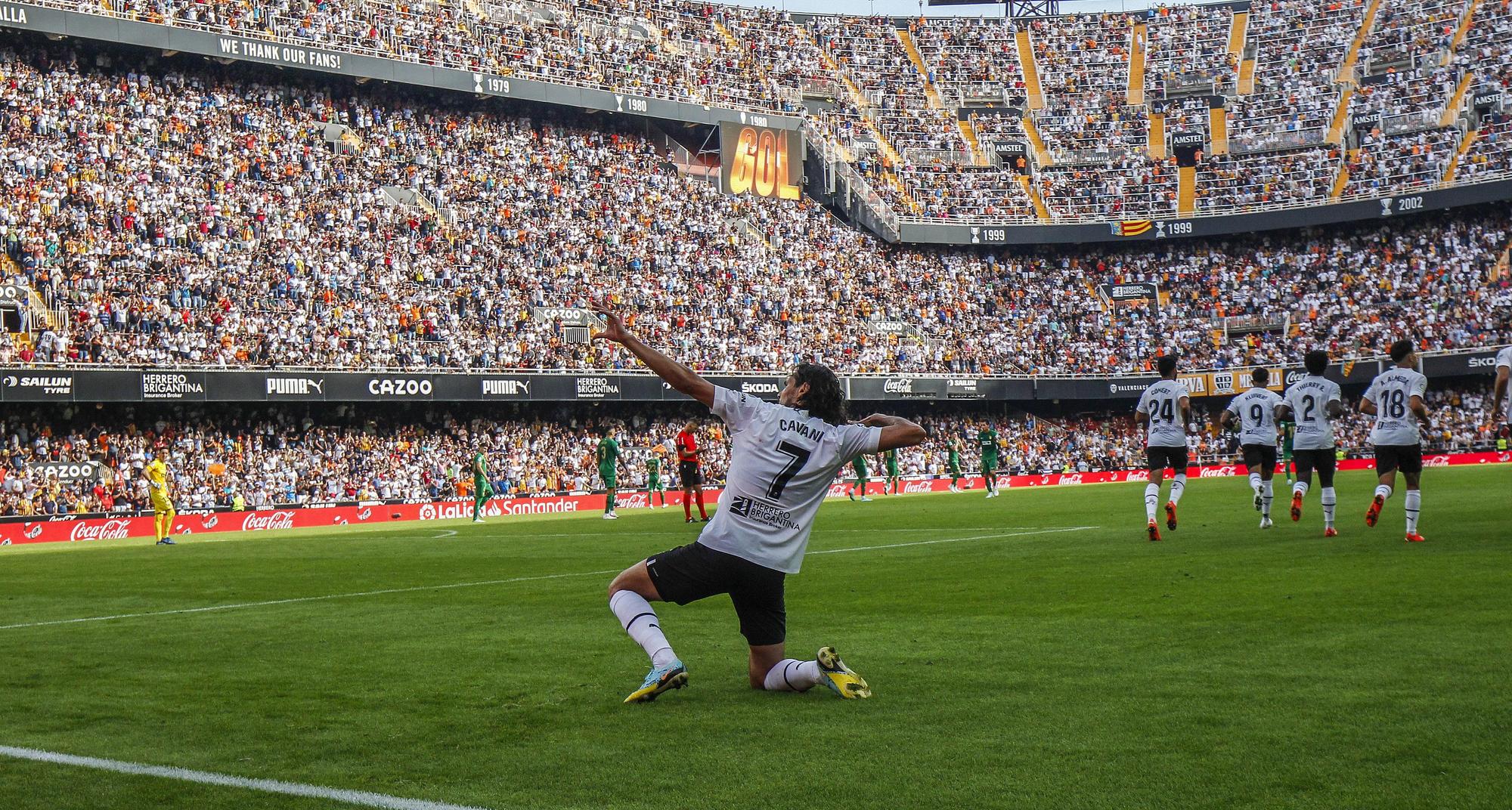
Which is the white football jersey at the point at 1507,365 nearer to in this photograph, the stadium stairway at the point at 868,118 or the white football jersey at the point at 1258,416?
the white football jersey at the point at 1258,416

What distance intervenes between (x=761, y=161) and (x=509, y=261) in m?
16.2

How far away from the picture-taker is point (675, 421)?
55.7m

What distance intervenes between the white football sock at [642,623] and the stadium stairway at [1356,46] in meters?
67.7

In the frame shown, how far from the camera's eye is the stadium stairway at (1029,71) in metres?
72.7

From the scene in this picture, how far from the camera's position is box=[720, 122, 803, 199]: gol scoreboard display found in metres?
63.2

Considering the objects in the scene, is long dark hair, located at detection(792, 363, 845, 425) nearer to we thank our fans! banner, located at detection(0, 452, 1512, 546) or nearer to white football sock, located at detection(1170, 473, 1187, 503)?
white football sock, located at detection(1170, 473, 1187, 503)

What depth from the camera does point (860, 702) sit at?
7.70m

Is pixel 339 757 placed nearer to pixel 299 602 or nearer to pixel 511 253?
pixel 299 602

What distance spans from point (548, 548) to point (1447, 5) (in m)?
61.4

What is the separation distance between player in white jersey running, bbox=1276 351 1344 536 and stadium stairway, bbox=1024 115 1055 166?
52878 millimetres

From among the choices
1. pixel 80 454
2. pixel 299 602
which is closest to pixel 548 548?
pixel 299 602

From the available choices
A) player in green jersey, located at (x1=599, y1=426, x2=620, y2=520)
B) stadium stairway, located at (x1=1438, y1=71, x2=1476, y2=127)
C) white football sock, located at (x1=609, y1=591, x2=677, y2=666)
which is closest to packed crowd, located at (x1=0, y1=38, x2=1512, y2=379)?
stadium stairway, located at (x1=1438, y1=71, x2=1476, y2=127)

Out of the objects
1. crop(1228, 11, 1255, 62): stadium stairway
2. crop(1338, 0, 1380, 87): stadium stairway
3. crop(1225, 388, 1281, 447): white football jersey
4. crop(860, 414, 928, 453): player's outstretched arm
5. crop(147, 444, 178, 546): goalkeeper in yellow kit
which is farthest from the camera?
crop(1228, 11, 1255, 62): stadium stairway

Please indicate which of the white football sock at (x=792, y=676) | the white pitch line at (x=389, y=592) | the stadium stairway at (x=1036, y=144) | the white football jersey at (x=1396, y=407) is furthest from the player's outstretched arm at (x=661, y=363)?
the stadium stairway at (x=1036, y=144)
